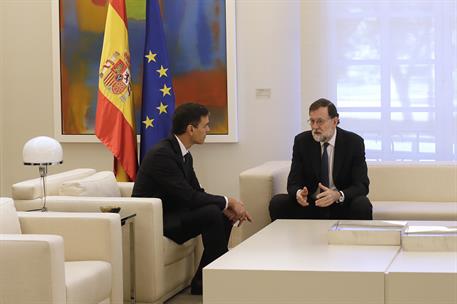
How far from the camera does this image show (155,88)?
737 cm

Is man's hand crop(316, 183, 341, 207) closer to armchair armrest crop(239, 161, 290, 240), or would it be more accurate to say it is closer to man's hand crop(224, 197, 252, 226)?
man's hand crop(224, 197, 252, 226)

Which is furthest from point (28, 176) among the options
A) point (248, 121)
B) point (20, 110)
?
point (248, 121)

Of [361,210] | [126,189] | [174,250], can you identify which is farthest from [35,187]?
[361,210]

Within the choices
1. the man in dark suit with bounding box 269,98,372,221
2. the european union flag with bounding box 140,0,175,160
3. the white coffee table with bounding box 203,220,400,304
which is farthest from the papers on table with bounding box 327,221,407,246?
the european union flag with bounding box 140,0,175,160

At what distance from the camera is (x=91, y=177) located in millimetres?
6125

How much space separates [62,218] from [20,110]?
338 cm

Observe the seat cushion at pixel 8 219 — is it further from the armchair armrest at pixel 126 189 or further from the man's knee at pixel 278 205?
the man's knee at pixel 278 205

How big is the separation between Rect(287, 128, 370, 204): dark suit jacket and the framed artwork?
1576 millimetres

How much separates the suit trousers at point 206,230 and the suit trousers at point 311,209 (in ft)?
1.63

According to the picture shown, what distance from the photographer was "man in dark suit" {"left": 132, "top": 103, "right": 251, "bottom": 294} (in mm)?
5730

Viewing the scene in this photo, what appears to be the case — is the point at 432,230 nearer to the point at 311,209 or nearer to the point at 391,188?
the point at 311,209

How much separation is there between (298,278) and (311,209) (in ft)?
8.42

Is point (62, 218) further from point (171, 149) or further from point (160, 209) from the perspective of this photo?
point (171, 149)

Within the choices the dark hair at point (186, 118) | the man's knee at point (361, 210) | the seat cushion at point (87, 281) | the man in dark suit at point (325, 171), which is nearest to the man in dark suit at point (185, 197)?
the dark hair at point (186, 118)
